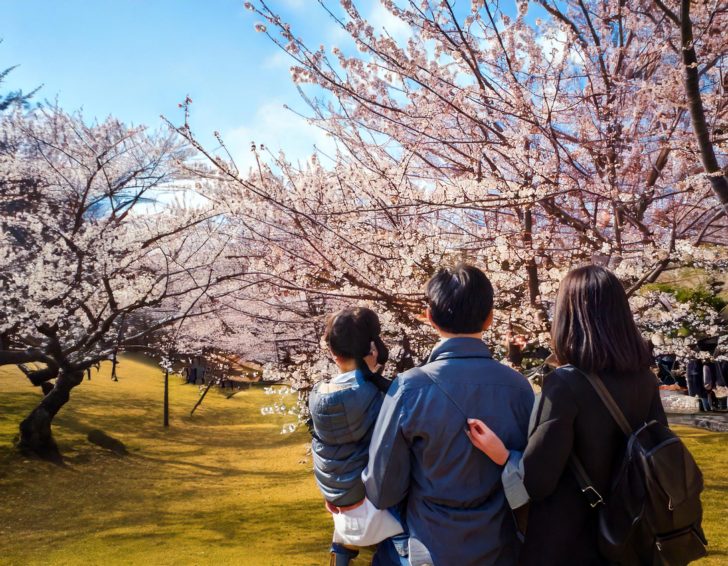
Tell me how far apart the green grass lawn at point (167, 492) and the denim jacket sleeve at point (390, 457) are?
3.74 meters

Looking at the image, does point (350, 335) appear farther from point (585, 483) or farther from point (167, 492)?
point (167, 492)

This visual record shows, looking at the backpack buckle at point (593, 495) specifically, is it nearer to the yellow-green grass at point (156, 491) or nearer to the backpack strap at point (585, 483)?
the backpack strap at point (585, 483)

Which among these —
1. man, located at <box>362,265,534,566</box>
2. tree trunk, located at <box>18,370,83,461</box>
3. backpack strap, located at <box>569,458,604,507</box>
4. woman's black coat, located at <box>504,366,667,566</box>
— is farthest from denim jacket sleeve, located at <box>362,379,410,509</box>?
tree trunk, located at <box>18,370,83,461</box>

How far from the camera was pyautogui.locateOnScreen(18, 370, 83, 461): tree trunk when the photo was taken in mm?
9617

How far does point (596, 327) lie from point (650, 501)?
0.45 metres

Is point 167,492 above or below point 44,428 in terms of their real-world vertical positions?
below

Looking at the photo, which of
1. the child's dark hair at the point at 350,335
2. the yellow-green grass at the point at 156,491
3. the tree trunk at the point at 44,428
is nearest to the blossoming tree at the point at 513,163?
the child's dark hair at the point at 350,335

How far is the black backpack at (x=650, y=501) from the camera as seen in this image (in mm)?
1353

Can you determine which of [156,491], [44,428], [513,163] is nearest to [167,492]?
[156,491]

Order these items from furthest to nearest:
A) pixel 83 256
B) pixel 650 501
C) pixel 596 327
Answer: pixel 83 256 → pixel 596 327 → pixel 650 501

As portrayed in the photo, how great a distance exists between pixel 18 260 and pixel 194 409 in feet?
20.6

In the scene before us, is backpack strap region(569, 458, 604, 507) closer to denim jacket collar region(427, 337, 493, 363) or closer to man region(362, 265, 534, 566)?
man region(362, 265, 534, 566)

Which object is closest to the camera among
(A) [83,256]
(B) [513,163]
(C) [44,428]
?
(B) [513,163]

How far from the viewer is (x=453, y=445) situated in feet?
5.29
